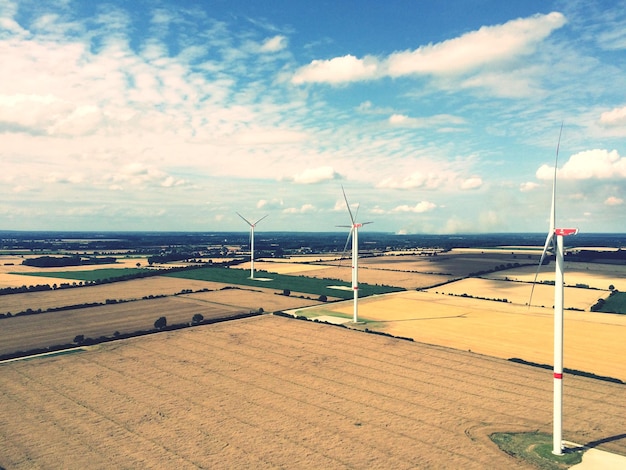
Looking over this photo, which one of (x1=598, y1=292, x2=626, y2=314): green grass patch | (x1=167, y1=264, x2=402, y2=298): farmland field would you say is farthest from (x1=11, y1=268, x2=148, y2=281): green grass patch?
(x1=598, y1=292, x2=626, y2=314): green grass patch

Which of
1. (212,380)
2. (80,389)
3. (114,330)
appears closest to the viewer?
(80,389)

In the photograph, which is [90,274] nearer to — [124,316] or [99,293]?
[99,293]

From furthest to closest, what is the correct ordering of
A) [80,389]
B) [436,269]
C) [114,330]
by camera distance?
1. [436,269]
2. [114,330]
3. [80,389]

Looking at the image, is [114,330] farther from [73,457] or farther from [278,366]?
[73,457]

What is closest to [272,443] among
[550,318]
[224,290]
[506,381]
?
[506,381]

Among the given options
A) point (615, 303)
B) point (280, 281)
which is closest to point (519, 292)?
point (615, 303)

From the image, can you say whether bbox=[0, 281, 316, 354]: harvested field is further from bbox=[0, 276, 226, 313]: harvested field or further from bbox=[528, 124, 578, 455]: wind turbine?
bbox=[528, 124, 578, 455]: wind turbine
